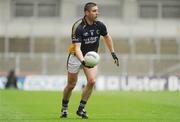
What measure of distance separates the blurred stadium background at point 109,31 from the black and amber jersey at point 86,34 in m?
29.9

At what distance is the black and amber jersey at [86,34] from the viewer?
12820 mm

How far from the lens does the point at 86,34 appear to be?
12.9 m

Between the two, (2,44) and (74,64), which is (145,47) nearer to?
(2,44)

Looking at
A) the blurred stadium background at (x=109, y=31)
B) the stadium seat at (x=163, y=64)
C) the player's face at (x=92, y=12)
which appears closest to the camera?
the player's face at (x=92, y=12)

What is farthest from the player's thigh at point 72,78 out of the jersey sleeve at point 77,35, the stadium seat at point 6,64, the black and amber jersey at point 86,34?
the stadium seat at point 6,64

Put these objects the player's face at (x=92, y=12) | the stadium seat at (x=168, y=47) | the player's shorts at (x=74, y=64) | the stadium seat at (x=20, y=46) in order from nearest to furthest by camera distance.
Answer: the player's face at (x=92, y=12) → the player's shorts at (x=74, y=64) → the stadium seat at (x=20, y=46) → the stadium seat at (x=168, y=47)

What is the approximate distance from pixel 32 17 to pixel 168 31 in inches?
434

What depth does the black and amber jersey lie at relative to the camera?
12.8 metres

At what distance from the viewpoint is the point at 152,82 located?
43.1 meters

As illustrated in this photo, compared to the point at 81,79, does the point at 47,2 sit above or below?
above

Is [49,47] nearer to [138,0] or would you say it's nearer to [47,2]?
[47,2]

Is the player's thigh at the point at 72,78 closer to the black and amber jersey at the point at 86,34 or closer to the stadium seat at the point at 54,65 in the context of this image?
the black and amber jersey at the point at 86,34

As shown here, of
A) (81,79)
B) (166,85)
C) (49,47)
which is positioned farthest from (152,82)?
(49,47)

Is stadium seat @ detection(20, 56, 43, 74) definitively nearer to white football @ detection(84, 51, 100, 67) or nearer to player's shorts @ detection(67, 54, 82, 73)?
player's shorts @ detection(67, 54, 82, 73)
